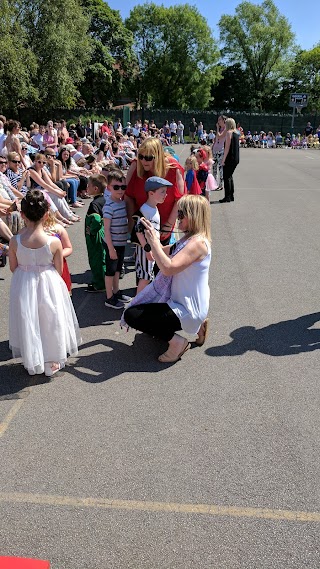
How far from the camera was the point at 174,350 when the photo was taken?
4.64 meters

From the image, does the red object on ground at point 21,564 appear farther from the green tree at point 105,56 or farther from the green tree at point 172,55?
the green tree at point 172,55

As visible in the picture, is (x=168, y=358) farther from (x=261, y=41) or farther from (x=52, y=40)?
(x=261, y=41)

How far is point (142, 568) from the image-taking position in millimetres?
2572

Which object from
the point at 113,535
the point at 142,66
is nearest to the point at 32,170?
the point at 113,535

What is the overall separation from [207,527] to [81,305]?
12.1ft

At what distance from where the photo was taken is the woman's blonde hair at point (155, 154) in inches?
195

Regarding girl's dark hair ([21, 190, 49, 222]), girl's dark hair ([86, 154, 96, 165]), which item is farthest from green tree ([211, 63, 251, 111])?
girl's dark hair ([21, 190, 49, 222])

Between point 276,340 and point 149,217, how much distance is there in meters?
1.84

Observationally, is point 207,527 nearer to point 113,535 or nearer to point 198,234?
point 113,535

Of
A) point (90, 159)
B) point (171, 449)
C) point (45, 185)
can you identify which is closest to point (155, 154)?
point (171, 449)

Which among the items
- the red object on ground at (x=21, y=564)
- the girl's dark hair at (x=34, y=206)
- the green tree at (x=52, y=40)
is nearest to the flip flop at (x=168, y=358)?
the girl's dark hair at (x=34, y=206)

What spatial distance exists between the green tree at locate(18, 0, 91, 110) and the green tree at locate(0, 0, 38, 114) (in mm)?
972

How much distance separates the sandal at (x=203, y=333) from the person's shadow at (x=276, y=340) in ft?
0.37

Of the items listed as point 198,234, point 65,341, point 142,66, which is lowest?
point 65,341
